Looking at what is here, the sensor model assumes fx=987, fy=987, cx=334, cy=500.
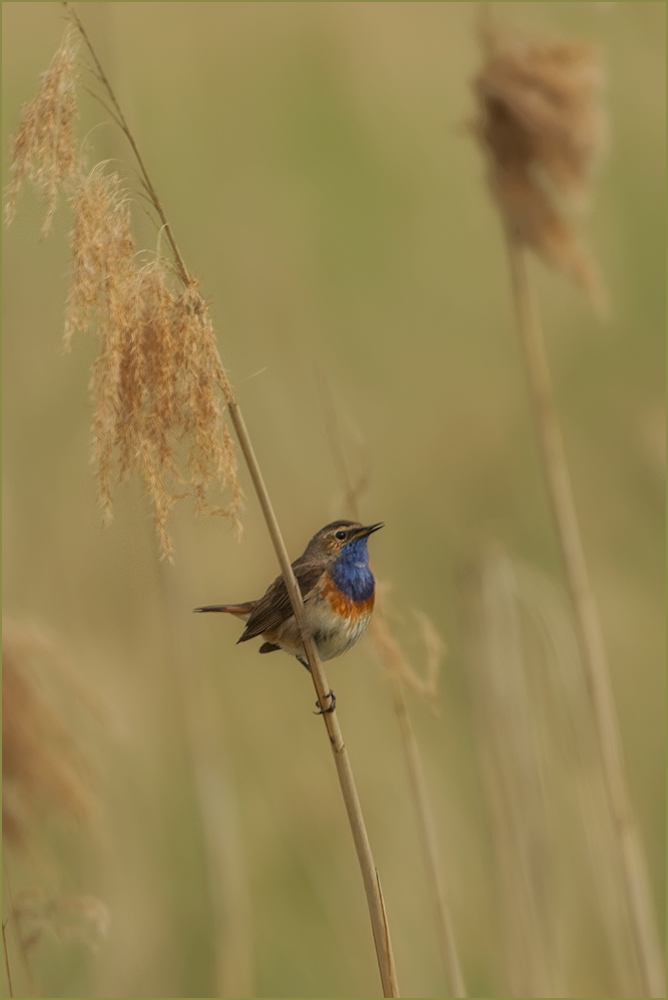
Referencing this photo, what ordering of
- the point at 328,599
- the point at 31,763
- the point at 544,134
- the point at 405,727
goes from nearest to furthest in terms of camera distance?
1. the point at 405,727
2. the point at 328,599
3. the point at 31,763
4. the point at 544,134

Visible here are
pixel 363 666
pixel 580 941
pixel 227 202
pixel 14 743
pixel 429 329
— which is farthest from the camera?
pixel 429 329

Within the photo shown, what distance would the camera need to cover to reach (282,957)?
368 centimetres

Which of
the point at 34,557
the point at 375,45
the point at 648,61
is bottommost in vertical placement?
the point at 34,557

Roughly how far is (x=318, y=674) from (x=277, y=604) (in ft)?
1.48

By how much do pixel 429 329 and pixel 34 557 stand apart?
260cm

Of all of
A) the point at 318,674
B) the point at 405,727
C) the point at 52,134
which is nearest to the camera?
the point at 52,134

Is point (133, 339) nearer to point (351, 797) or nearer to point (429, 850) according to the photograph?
point (351, 797)

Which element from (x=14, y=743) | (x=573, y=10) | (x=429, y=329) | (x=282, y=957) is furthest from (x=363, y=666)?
(x=573, y=10)

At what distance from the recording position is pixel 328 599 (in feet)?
7.43

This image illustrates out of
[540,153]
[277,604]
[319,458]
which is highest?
[319,458]

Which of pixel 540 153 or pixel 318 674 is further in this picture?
pixel 540 153

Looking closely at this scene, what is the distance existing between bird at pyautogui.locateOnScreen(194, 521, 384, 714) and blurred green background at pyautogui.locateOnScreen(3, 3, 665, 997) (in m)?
0.18

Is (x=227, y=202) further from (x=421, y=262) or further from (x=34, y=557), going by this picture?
(x=34, y=557)

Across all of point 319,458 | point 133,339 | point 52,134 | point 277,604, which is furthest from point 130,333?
point 319,458
